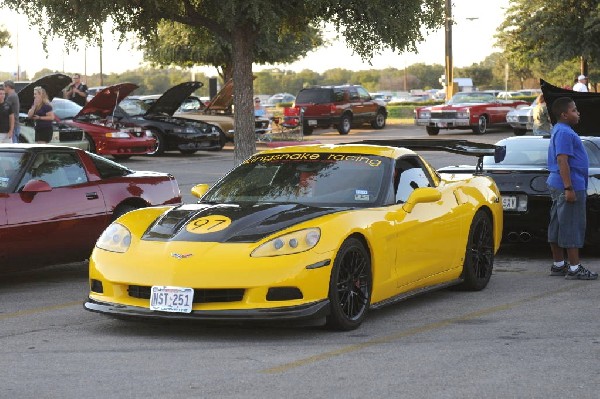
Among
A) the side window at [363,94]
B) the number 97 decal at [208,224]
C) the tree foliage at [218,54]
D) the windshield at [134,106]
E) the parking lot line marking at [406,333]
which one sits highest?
the tree foliage at [218,54]

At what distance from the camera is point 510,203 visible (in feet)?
40.8

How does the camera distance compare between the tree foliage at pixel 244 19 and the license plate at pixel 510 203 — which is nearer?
the license plate at pixel 510 203

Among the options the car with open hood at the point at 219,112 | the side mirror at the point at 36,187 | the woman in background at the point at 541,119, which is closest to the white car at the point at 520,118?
the car with open hood at the point at 219,112

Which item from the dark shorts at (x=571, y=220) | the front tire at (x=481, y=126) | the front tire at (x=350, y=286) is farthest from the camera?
the front tire at (x=481, y=126)

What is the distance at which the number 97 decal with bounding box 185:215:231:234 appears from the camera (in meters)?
8.35

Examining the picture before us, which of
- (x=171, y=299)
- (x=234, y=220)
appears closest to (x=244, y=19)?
(x=234, y=220)

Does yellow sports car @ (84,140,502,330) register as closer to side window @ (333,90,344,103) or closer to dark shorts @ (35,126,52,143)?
dark shorts @ (35,126,52,143)

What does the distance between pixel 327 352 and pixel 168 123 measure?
895 inches

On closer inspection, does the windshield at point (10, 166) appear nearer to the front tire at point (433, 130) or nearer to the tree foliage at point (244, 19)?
the tree foliage at point (244, 19)

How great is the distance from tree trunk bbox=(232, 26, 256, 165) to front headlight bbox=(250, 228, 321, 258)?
1261 cm

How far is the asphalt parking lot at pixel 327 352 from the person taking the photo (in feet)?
21.6

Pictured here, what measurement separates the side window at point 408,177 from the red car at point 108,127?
1705 centimetres

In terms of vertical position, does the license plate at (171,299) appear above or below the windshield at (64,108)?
below

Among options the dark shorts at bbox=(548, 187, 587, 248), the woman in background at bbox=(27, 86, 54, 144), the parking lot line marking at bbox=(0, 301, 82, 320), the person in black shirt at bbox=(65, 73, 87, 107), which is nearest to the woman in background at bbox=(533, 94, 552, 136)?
the woman in background at bbox=(27, 86, 54, 144)
